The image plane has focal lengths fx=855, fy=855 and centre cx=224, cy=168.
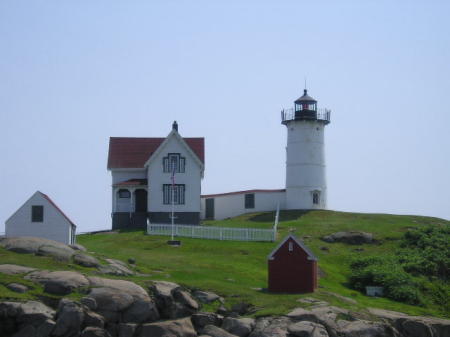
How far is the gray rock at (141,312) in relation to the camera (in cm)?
3678

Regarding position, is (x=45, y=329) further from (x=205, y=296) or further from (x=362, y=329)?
(x=362, y=329)

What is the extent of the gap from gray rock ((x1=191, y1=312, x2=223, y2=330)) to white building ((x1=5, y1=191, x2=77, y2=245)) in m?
14.7

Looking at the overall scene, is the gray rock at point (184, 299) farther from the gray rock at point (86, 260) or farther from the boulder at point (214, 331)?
the gray rock at point (86, 260)

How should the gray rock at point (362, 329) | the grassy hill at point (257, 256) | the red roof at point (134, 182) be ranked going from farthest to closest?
1. the red roof at point (134, 182)
2. the grassy hill at point (257, 256)
3. the gray rock at point (362, 329)

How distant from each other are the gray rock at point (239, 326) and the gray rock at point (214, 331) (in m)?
0.31

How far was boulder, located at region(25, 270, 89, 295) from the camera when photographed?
121ft

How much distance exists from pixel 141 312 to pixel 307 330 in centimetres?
719

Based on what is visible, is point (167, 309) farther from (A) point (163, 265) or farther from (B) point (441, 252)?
(B) point (441, 252)

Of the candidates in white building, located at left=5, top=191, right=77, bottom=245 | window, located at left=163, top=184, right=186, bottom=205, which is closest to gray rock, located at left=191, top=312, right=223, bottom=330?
white building, located at left=5, top=191, right=77, bottom=245

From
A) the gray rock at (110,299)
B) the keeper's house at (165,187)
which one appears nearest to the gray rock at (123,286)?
the gray rock at (110,299)

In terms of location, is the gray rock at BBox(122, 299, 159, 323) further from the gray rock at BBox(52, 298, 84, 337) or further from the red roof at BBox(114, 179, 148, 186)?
the red roof at BBox(114, 179, 148, 186)

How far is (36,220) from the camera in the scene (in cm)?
4962

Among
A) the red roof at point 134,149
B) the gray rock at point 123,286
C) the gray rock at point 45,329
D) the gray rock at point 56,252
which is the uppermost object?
the red roof at point 134,149

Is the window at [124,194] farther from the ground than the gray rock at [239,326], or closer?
farther from the ground
